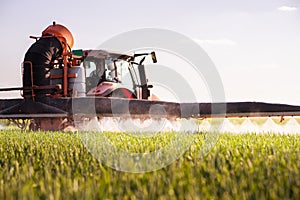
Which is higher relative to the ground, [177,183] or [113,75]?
[113,75]

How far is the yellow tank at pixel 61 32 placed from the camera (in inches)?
443

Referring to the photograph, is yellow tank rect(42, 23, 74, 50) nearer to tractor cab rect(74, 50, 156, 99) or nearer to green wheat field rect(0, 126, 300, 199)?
tractor cab rect(74, 50, 156, 99)

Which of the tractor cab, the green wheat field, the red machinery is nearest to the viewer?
the green wheat field

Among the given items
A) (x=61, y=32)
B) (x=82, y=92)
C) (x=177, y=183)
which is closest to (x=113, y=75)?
(x=82, y=92)

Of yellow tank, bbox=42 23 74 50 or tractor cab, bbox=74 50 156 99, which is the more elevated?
yellow tank, bbox=42 23 74 50

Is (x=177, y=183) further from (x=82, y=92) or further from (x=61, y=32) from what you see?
(x=61, y=32)

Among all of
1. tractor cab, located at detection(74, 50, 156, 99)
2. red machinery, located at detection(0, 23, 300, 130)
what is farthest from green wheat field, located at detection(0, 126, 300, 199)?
tractor cab, located at detection(74, 50, 156, 99)

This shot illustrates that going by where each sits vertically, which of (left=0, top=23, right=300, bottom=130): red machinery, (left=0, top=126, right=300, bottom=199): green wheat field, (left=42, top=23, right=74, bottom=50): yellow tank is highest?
(left=42, top=23, right=74, bottom=50): yellow tank

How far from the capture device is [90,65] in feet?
36.6

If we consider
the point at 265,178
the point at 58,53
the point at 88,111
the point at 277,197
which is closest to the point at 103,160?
the point at 265,178

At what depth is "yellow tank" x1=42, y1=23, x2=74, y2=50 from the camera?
11.2m

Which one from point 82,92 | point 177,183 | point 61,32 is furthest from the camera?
point 61,32

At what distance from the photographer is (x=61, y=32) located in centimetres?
1136

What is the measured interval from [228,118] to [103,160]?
626 centimetres
